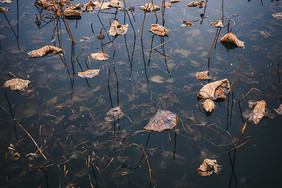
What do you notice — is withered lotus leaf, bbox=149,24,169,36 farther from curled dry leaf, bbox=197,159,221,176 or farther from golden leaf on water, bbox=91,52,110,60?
curled dry leaf, bbox=197,159,221,176

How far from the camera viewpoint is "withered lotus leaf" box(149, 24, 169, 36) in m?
2.54

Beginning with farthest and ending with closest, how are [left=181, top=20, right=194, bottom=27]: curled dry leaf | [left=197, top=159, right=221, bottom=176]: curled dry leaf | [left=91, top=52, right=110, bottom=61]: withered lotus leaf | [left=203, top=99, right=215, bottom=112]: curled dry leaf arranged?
[left=181, top=20, right=194, bottom=27]: curled dry leaf, [left=91, top=52, right=110, bottom=61]: withered lotus leaf, [left=203, top=99, right=215, bottom=112]: curled dry leaf, [left=197, top=159, right=221, bottom=176]: curled dry leaf

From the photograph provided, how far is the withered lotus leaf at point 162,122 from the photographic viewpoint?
1.41 metres

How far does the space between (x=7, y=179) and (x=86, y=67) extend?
1.24m

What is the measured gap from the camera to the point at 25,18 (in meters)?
3.01

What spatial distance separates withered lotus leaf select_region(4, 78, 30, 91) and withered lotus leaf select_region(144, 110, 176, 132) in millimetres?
1337

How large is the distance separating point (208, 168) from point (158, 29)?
6.58 ft

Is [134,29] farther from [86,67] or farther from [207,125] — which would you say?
[207,125]

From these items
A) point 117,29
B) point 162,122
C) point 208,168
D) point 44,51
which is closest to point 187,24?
point 117,29

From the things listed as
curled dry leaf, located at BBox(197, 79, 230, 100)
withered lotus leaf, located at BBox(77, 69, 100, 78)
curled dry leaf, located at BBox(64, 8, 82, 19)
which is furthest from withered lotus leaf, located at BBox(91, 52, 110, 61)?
curled dry leaf, located at BBox(64, 8, 82, 19)

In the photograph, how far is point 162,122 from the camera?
1.43 metres

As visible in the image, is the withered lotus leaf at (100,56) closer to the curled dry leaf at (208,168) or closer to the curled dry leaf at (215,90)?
the curled dry leaf at (215,90)

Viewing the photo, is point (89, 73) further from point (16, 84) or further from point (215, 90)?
point (215, 90)

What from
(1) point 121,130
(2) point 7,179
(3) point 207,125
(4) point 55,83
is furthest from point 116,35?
(2) point 7,179
